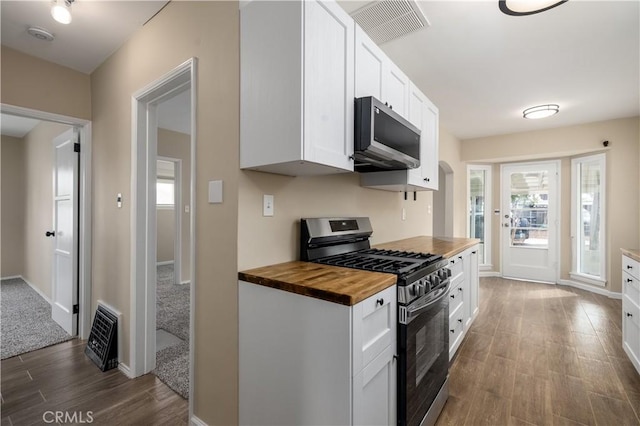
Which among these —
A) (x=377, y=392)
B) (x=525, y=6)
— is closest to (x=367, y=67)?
(x=525, y=6)

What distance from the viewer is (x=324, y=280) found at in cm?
137

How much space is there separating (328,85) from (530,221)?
5.48 meters

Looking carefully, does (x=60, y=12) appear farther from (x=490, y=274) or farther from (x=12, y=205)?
(x=490, y=274)

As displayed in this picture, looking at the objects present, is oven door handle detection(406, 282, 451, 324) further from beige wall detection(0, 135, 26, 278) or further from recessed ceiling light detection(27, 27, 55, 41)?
beige wall detection(0, 135, 26, 278)

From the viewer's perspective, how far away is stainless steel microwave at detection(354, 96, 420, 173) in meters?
1.63

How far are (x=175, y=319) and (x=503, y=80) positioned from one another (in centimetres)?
429

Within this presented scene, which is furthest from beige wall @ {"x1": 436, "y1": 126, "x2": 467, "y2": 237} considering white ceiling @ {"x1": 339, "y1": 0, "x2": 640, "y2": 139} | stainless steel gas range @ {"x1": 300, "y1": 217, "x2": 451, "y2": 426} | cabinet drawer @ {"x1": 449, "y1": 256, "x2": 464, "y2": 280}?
stainless steel gas range @ {"x1": 300, "y1": 217, "x2": 451, "y2": 426}

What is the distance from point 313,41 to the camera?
138 cm

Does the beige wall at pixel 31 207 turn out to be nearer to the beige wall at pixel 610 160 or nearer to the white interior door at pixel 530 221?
the beige wall at pixel 610 160

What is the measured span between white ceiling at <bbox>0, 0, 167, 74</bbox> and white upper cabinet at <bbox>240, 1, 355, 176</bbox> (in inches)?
42.3

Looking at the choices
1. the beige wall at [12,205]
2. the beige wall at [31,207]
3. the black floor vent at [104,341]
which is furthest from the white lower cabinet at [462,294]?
the beige wall at [12,205]

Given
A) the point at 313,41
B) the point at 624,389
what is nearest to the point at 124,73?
the point at 313,41

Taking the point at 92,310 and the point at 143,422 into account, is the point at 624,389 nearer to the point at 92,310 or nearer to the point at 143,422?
the point at 143,422

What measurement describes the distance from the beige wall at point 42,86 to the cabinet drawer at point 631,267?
15.4ft
